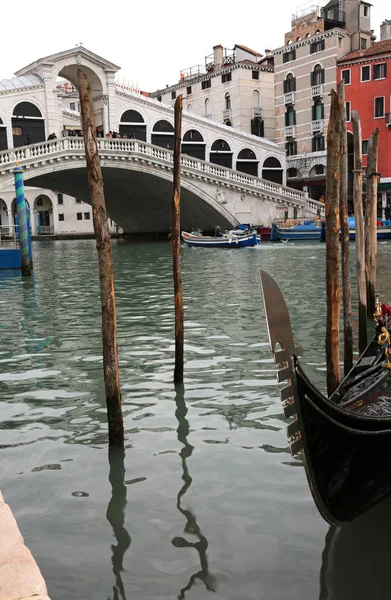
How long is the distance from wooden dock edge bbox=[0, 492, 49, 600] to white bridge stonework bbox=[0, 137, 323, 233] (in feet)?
58.7

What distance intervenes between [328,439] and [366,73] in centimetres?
2428

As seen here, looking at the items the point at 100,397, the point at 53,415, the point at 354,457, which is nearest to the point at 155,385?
the point at 100,397

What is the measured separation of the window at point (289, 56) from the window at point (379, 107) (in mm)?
5021

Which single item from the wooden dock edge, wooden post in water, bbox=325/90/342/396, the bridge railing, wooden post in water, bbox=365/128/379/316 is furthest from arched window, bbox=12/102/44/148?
the wooden dock edge

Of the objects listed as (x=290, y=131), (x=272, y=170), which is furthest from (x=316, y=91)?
(x=272, y=170)

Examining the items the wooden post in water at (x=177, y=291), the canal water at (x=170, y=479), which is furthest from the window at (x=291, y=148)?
the wooden post in water at (x=177, y=291)

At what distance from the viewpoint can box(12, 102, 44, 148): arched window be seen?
23.0 m

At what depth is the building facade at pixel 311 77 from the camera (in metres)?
25.4

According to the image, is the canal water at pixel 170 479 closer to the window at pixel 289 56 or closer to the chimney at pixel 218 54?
the window at pixel 289 56

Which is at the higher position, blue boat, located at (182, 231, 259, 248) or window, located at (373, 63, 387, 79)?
window, located at (373, 63, 387, 79)

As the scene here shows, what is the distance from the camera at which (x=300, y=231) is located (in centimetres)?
2162

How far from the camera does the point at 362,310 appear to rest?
5.72m

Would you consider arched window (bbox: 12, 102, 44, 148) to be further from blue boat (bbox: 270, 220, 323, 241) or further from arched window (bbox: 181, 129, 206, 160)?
blue boat (bbox: 270, 220, 323, 241)

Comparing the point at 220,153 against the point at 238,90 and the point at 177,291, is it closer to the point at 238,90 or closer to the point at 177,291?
the point at 238,90
